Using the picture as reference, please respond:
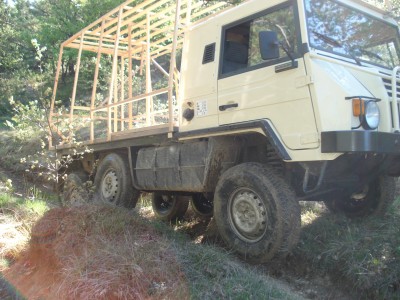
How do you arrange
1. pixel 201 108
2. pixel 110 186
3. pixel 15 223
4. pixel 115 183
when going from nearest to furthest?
1. pixel 201 108
2. pixel 15 223
3. pixel 115 183
4. pixel 110 186

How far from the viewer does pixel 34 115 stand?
5.84 metres

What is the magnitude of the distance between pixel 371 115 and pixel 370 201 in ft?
6.13

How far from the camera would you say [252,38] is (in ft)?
15.6

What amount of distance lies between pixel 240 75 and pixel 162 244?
204 cm

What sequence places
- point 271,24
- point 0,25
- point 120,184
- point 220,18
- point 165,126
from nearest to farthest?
point 271,24
point 220,18
point 165,126
point 120,184
point 0,25

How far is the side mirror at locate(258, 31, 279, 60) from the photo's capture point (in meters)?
4.11

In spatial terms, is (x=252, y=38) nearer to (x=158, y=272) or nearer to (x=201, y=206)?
(x=158, y=272)

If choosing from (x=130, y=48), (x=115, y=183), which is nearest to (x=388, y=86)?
(x=115, y=183)

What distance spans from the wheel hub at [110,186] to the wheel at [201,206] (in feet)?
4.19

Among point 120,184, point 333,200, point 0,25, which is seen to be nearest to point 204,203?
point 120,184

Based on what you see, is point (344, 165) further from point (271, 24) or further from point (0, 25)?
point (0, 25)

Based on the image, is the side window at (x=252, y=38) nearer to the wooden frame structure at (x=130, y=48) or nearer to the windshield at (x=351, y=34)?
the windshield at (x=351, y=34)

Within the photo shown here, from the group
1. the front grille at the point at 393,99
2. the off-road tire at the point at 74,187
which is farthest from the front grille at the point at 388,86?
the off-road tire at the point at 74,187

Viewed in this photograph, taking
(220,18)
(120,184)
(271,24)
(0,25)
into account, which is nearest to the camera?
(271,24)
